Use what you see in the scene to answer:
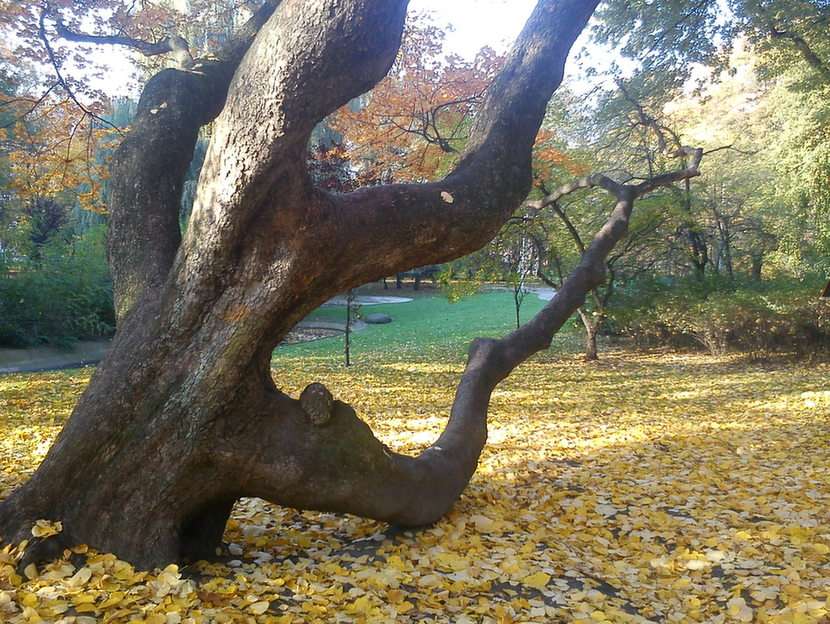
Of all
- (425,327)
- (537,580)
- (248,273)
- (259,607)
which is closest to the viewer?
(259,607)

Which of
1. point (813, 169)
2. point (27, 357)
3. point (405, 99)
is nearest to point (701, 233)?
point (813, 169)

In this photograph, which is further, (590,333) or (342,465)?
(590,333)

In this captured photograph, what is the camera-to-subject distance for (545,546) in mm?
3699

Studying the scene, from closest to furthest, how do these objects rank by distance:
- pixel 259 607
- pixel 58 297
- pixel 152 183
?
1. pixel 259 607
2. pixel 152 183
3. pixel 58 297

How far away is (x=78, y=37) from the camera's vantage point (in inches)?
220

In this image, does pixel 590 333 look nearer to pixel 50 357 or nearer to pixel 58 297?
pixel 58 297

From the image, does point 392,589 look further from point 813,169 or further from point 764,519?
point 813,169

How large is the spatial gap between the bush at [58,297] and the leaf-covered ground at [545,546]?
30.5ft

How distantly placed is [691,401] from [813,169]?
16.6 feet

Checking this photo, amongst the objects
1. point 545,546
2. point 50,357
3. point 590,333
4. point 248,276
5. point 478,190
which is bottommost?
point 50,357

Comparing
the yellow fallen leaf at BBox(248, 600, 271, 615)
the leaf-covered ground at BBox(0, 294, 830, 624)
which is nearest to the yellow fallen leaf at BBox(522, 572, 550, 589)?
the leaf-covered ground at BBox(0, 294, 830, 624)

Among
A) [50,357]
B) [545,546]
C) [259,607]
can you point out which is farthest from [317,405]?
[50,357]

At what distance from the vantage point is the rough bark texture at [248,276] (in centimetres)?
261

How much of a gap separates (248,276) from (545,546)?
234cm
